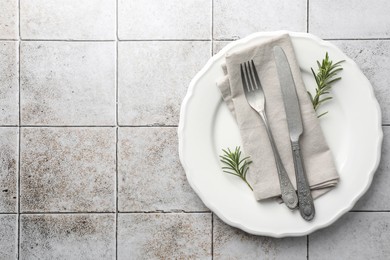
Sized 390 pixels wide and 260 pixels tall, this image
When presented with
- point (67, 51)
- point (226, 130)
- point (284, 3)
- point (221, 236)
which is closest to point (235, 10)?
point (284, 3)

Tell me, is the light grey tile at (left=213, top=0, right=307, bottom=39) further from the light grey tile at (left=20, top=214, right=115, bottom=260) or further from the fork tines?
the light grey tile at (left=20, top=214, right=115, bottom=260)

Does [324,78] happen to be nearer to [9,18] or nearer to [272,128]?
[272,128]

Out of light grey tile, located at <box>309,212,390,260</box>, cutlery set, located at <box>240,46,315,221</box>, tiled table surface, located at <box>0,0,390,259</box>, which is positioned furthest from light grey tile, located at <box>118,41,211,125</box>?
light grey tile, located at <box>309,212,390,260</box>

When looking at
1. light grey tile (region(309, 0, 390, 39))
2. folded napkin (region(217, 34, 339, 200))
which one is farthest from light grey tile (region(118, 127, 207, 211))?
light grey tile (region(309, 0, 390, 39))

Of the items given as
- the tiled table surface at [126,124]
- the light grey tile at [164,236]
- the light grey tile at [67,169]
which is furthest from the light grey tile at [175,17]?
the light grey tile at [164,236]

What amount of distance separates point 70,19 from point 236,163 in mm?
417

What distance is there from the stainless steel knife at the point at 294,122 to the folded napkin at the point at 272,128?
1 centimetres

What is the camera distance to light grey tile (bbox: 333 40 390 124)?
3.04 ft

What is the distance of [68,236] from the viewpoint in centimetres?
94

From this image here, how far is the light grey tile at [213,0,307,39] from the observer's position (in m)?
0.93

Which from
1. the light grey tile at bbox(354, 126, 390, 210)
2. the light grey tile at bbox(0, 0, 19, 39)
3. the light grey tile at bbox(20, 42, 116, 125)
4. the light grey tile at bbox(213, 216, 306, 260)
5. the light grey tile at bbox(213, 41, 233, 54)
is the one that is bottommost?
the light grey tile at bbox(213, 216, 306, 260)

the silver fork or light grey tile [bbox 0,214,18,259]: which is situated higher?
the silver fork

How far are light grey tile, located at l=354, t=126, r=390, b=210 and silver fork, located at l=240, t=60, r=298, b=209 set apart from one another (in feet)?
0.49

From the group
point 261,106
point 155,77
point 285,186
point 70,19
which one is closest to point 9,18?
point 70,19
